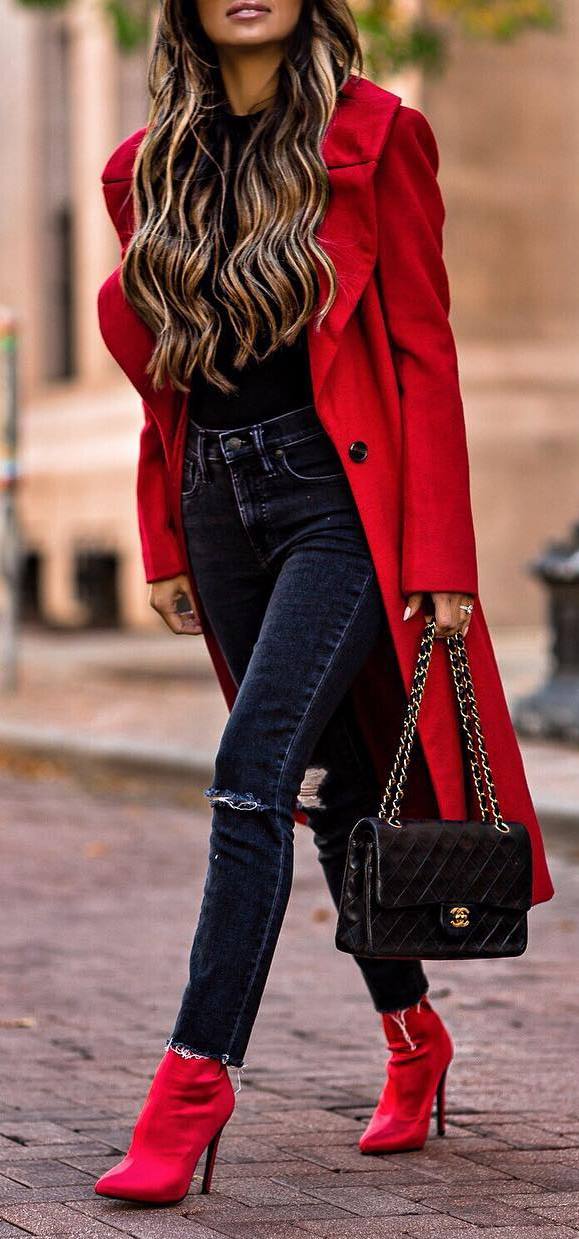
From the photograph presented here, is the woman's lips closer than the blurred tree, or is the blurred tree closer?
the woman's lips

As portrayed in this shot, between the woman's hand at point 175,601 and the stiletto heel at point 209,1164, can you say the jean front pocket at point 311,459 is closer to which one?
the woman's hand at point 175,601

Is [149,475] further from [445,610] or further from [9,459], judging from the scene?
[9,459]

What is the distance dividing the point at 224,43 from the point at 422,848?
4.42 ft

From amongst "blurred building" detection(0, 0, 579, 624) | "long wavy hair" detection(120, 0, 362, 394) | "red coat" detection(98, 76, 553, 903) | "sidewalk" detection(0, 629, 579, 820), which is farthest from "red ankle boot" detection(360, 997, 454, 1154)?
"blurred building" detection(0, 0, 579, 624)

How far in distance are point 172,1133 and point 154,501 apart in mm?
1065

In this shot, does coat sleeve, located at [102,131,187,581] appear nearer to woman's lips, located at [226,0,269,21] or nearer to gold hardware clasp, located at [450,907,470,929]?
woman's lips, located at [226,0,269,21]

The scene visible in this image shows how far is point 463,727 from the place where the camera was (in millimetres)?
3350

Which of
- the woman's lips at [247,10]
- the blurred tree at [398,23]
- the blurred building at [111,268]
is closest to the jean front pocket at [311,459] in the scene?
the woman's lips at [247,10]

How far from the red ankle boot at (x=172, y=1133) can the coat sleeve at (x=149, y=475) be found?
869mm

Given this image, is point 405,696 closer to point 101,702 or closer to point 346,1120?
point 346,1120

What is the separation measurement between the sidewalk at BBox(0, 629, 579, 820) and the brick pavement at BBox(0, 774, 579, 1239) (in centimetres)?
202

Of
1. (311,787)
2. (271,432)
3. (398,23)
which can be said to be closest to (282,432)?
(271,432)

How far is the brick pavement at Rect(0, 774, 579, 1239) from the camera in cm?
316

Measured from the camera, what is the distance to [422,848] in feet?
10.5
